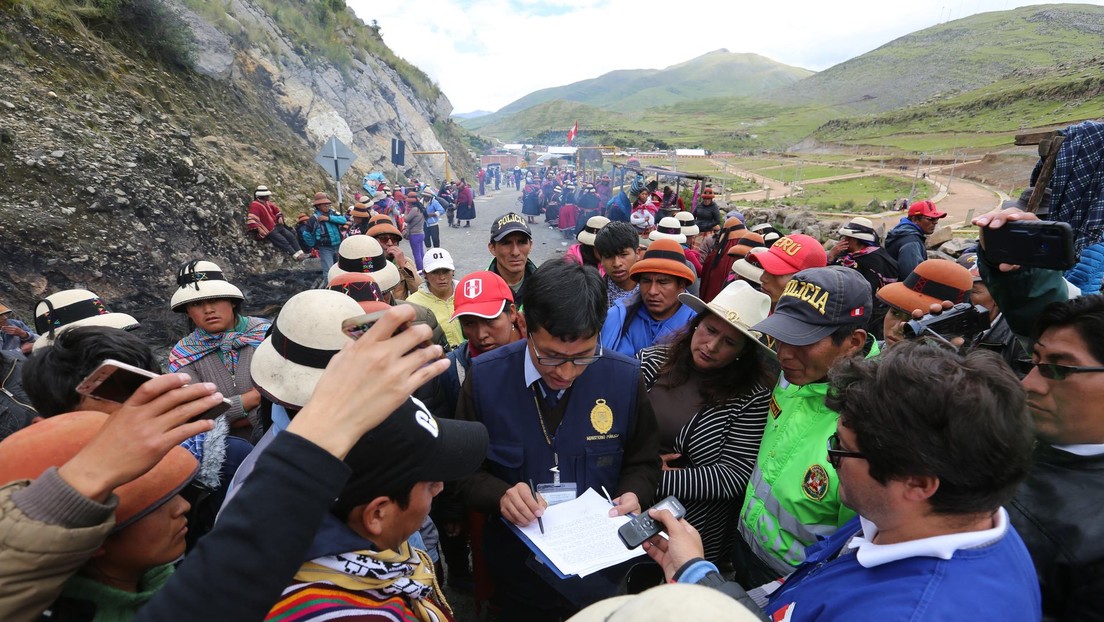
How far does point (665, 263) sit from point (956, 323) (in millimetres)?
1854

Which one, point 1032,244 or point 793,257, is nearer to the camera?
point 1032,244

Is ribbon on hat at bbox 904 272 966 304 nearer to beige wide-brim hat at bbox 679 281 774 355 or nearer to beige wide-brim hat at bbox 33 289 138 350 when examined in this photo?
beige wide-brim hat at bbox 679 281 774 355

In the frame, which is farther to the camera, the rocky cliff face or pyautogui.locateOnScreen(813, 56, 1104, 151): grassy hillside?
pyautogui.locateOnScreen(813, 56, 1104, 151): grassy hillside

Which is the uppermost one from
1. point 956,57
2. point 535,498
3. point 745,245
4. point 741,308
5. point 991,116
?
point 956,57

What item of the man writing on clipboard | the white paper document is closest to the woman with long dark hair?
the man writing on clipboard

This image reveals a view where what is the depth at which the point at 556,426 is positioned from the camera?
7.68 feet

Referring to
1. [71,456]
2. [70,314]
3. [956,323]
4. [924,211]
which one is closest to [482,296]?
[71,456]

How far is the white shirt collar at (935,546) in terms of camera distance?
1.27 metres

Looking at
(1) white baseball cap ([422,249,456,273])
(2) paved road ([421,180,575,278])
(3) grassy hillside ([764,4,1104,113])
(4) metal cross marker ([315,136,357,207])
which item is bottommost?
(2) paved road ([421,180,575,278])

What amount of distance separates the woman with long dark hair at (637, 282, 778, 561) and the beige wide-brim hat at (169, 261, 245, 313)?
3.08 m

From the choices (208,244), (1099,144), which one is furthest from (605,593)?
(208,244)

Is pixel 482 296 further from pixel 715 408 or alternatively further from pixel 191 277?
pixel 191 277

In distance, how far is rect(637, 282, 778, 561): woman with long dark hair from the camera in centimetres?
254

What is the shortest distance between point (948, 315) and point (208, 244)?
12.1m
